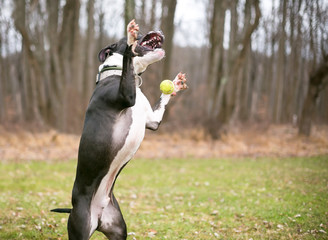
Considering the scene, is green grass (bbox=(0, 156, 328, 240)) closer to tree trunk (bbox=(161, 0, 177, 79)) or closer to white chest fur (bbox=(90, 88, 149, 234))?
white chest fur (bbox=(90, 88, 149, 234))

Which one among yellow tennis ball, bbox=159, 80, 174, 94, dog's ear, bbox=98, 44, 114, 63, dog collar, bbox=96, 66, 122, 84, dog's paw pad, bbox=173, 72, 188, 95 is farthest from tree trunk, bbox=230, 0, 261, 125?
dog collar, bbox=96, 66, 122, 84

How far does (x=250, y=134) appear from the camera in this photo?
15.4m

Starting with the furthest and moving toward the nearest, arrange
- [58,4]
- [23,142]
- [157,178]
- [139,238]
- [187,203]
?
[58,4]
[23,142]
[157,178]
[187,203]
[139,238]

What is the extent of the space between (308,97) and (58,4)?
47.5ft

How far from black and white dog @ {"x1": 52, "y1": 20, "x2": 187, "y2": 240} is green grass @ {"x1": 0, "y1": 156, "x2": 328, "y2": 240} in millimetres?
1791

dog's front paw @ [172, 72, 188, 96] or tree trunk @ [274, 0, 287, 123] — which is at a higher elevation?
tree trunk @ [274, 0, 287, 123]

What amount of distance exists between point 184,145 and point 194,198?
725 centimetres

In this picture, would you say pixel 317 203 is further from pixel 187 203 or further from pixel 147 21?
pixel 147 21

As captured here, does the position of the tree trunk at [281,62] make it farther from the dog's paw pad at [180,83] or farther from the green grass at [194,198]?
the dog's paw pad at [180,83]

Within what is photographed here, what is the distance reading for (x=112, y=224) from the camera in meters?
3.48

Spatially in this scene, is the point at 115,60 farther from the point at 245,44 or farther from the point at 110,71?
the point at 245,44

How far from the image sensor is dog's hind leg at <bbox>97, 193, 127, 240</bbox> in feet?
11.4

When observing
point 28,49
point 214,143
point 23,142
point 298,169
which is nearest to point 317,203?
point 298,169

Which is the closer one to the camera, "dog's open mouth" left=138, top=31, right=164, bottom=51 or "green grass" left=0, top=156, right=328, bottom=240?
"dog's open mouth" left=138, top=31, right=164, bottom=51
